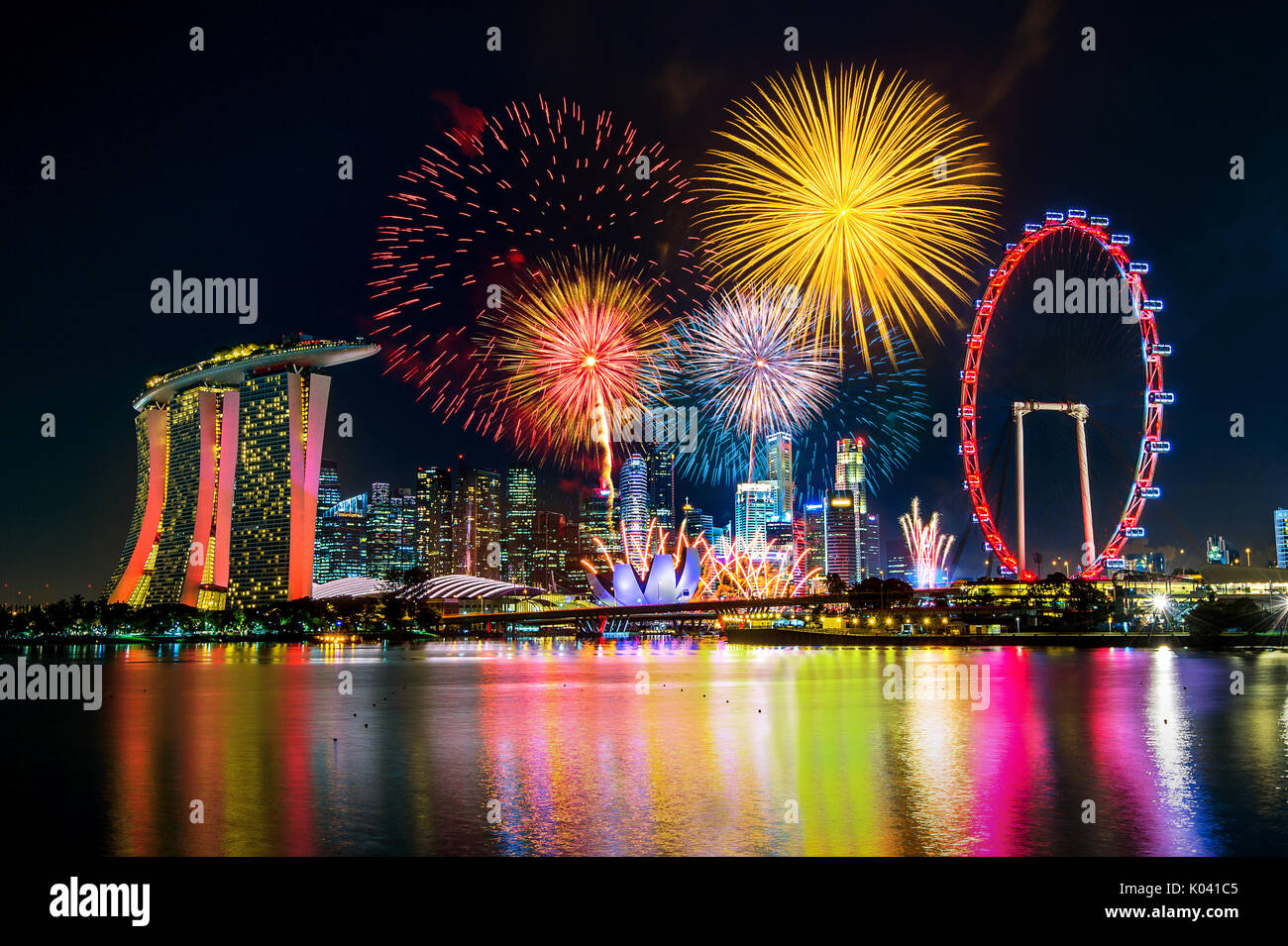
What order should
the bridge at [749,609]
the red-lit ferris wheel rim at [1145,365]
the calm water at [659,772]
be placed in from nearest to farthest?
the calm water at [659,772]
the red-lit ferris wheel rim at [1145,365]
the bridge at [749,609]

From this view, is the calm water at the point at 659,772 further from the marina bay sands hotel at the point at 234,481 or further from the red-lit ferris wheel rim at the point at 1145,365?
the marina bay sands hotel at the point at 234,481

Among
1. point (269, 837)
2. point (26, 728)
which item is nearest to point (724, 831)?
point (269, 837)

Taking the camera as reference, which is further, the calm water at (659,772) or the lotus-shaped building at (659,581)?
the lotus-shaped building at (659,581)

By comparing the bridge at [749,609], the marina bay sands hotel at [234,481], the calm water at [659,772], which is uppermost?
the marina bay sands hotel at [234,481]

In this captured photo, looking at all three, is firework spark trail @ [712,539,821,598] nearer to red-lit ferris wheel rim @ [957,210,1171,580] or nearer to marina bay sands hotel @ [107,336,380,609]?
red-lit ferris wheel rim @ [957,210,1171,580]

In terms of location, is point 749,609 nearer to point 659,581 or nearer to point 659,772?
point 659,581

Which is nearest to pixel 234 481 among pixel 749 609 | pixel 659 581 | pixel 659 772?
pixel 659 581

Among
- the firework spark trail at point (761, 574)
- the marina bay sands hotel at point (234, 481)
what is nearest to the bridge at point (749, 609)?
the firework spark trail at point (761, 574)
